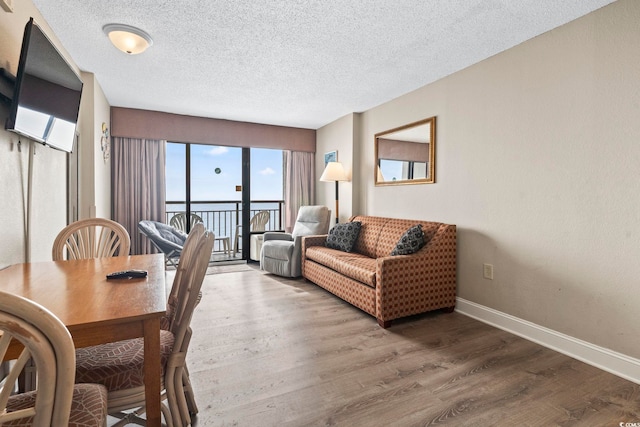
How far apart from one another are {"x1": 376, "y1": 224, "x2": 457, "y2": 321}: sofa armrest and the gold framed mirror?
30.7 inches

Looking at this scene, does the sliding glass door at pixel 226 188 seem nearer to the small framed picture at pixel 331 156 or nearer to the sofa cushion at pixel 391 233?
the small framed picture at pixel 331 156

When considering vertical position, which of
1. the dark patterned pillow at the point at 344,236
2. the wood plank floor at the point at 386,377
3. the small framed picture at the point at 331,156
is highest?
the small framed picture at the point at 331,156

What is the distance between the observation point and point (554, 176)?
2367mm

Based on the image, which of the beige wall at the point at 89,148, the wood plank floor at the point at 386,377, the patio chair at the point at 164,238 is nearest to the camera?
the wood plank floor at the point at 386,377

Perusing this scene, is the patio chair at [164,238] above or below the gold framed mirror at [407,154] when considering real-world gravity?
below

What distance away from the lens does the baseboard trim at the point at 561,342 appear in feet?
6.49

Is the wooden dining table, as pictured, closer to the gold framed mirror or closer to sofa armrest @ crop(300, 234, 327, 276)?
sofa armrest @ crop(300, 234, 327, 276)

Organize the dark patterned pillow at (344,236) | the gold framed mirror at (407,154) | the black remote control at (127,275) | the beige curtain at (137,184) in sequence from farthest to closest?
the beige curtain at (137,184), the dark patterned pillow at (344,236), the gold framed mirror at (407,154), the black remote control at (127,275)

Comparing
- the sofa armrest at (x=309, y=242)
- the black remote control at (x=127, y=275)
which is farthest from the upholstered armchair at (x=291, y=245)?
the black remote control at (x=127, y=275)

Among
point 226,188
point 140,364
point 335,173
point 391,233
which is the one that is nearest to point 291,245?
point 335,173

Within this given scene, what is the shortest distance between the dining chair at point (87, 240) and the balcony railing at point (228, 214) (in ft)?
12.9

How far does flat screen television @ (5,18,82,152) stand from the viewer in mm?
1610

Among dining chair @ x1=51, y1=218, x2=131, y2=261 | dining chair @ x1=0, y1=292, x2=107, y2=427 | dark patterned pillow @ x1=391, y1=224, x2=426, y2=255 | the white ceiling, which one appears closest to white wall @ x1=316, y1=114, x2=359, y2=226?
the white ceiling

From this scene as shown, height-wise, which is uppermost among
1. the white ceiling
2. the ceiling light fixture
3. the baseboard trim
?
the white ceiling
